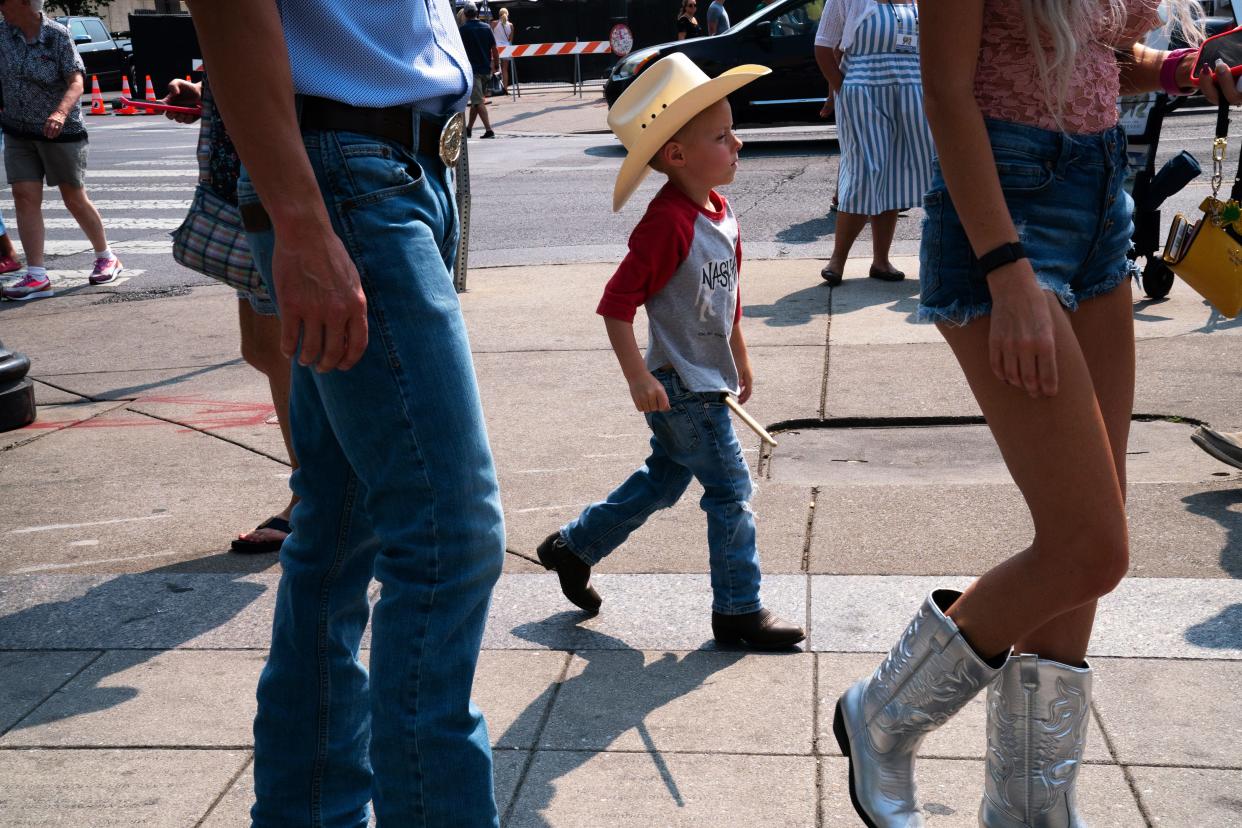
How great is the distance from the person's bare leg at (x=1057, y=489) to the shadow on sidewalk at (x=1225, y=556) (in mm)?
1191

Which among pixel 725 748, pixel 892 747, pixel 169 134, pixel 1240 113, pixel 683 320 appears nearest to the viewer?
pixel 892 747

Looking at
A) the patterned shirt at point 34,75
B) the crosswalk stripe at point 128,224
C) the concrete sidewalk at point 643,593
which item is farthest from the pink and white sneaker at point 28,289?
the crosswalk stripe at point 128,224

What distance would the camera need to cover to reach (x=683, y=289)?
11.1 feet

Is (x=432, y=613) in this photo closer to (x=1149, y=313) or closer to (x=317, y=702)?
(x=317, y=702)

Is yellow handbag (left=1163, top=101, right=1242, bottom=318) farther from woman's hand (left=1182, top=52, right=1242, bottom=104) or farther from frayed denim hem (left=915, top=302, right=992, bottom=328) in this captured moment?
frayed denim hem (left=915, top=302, right=992, bottom=328)

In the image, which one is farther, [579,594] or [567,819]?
[579,594]

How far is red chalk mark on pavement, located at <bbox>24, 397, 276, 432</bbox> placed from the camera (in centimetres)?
556

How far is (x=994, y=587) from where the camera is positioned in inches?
89.4

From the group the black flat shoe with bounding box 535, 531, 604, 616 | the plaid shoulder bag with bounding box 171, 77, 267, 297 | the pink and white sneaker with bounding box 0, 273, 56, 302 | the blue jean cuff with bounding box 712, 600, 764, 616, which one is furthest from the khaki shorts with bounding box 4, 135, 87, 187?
the blue jean cuff with bounding box 712, 600, 764, 616

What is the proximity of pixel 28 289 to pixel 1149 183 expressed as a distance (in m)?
6.72

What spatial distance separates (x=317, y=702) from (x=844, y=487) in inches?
99.2

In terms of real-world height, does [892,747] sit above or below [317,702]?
below

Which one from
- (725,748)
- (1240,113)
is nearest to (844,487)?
(725,748)

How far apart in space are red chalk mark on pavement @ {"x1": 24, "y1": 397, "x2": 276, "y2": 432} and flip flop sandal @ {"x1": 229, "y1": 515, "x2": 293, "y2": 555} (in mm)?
1381
